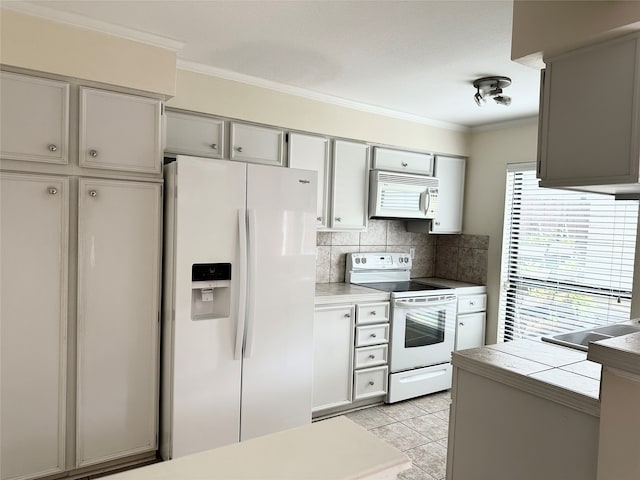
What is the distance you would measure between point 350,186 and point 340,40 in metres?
1.41

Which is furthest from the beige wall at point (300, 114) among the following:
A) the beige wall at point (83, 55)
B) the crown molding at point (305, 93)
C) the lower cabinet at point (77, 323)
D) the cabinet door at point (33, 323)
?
the cabinet door at point (33, 323)

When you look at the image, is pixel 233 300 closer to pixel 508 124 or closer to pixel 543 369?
pixel 543 369

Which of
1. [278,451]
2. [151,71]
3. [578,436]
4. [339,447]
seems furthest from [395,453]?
[151,71]

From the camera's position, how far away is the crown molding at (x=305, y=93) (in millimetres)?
2863

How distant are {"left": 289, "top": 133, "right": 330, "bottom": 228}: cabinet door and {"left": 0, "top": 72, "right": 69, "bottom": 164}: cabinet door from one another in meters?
1.53

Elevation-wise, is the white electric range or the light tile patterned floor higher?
the white electric range

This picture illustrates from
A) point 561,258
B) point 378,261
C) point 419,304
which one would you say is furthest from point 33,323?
point 561,258

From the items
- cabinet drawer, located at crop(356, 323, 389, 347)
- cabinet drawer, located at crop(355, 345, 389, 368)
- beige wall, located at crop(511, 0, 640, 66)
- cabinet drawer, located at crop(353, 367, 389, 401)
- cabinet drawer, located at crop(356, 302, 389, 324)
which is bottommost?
cabinet drawer, located at crop(353, 367, 389, 401)

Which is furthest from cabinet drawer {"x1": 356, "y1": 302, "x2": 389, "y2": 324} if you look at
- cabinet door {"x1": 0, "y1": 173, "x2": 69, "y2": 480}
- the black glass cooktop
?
cabinet door {"x1": 0, "y1": 173, "x2": 69, "y2": 480}

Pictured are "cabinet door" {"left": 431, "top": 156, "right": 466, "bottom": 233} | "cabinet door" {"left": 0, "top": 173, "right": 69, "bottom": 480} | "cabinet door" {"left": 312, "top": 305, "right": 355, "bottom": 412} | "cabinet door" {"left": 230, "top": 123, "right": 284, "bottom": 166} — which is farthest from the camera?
"cabinet door" {"left": 431, "top": 156, "right": 466, "bottom": 233}

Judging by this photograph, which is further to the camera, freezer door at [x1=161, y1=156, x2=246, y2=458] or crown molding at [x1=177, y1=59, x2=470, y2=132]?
crown molding at [x1=177, y1=59, x2=470, y2=132]

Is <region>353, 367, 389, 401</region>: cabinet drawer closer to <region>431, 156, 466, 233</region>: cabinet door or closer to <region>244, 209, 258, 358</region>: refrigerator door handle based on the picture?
<region>244, 209, 258, 358</region>: refrigerator door handle

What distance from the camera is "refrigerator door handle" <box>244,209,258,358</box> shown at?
2.60 metres

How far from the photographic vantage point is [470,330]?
4.08 metres
